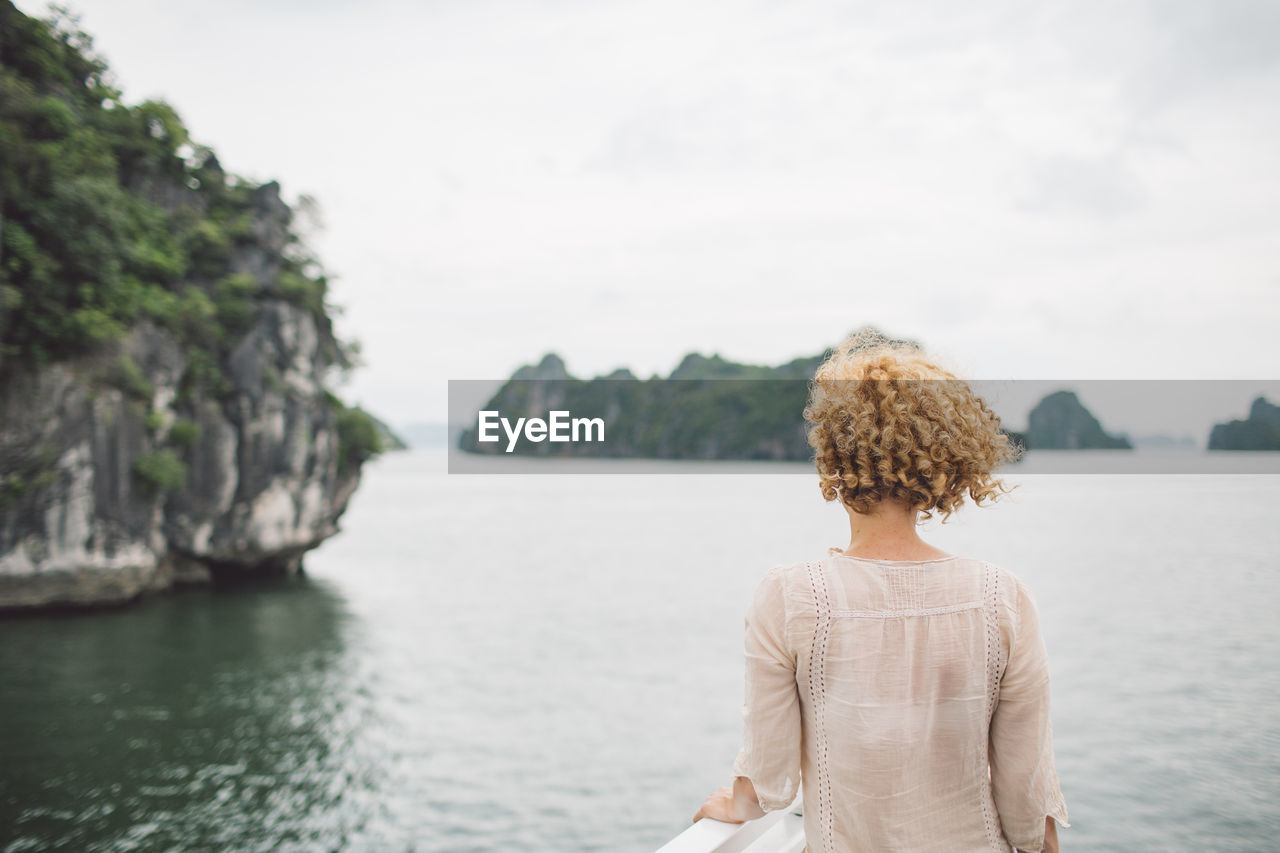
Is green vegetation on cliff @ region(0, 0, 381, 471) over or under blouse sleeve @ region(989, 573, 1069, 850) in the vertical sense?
over

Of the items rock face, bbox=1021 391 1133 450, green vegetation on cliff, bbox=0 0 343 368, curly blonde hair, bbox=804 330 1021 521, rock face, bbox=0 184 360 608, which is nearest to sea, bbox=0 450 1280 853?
curly blonde hair, bbox=804 330 1021 521

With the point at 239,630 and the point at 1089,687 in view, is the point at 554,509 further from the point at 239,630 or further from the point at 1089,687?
the point at 1089,687

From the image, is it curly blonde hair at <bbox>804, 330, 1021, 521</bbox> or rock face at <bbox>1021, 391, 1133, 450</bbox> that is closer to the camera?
curly blonde hair at <bbox>804, 330, 1021, 521</bbox>

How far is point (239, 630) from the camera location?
17500mm

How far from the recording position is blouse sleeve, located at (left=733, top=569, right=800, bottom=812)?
4.01 ft

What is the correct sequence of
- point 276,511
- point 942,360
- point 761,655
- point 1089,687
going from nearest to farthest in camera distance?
point 761,655
point 942,360
point 1089,687
point 276,511

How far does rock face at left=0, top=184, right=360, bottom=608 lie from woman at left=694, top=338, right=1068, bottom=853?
19329mm

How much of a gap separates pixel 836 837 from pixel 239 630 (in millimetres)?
19384

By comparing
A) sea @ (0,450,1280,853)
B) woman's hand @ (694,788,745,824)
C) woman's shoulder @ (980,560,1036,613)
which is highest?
woman's shoulder @ (980,560,1036,613)

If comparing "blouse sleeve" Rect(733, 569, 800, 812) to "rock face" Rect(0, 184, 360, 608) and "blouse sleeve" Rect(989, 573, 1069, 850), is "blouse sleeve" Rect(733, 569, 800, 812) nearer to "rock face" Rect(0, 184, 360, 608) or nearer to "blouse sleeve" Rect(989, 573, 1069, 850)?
"blouse sleeve" Rect(989, 573, 1069, 850)

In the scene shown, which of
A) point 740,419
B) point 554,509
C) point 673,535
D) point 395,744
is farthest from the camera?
point 740,419

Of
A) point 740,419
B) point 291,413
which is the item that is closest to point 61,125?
point 291,413

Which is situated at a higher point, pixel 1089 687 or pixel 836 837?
pixel 836 837

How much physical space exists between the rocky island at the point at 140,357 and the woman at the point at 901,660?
1910 cm
